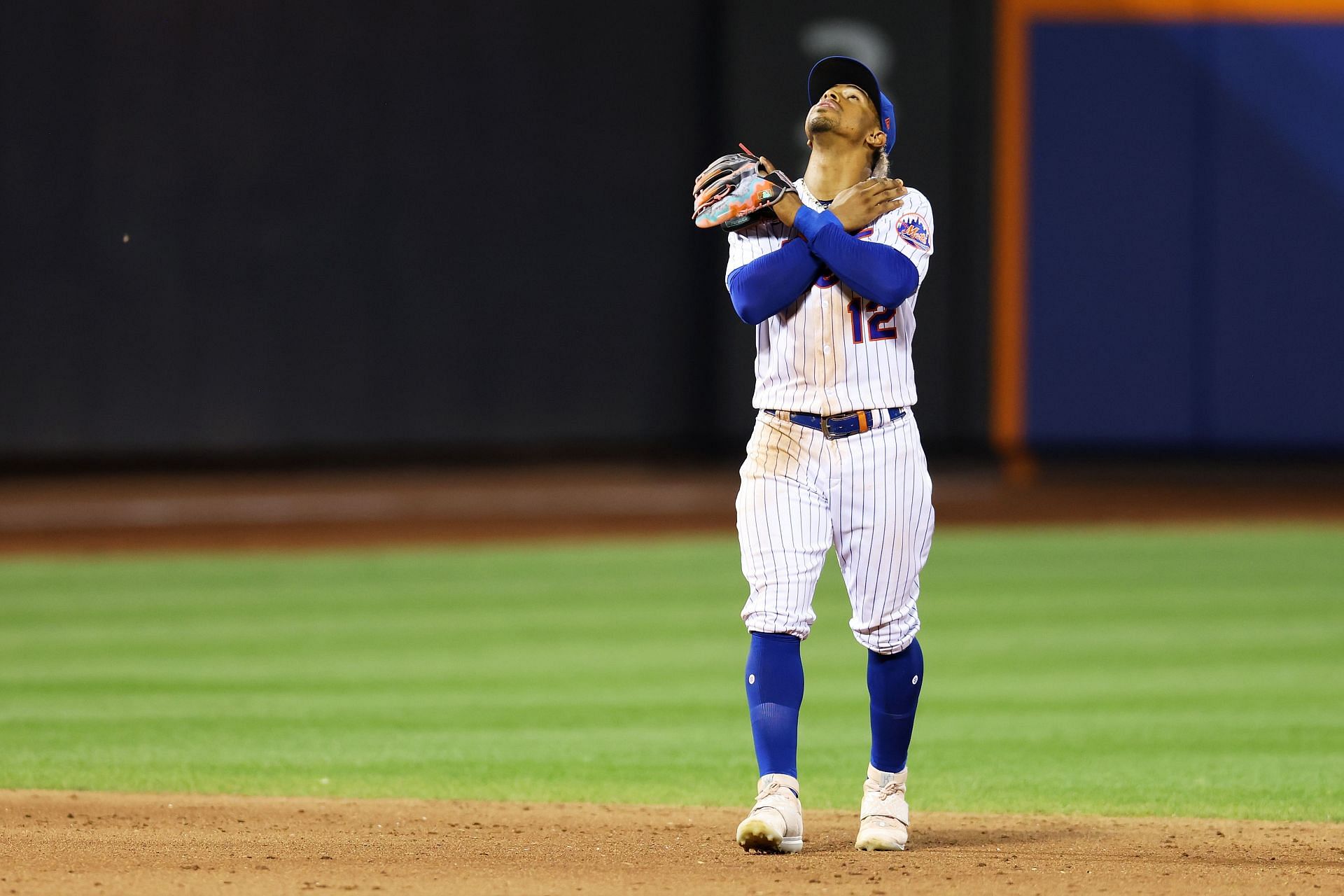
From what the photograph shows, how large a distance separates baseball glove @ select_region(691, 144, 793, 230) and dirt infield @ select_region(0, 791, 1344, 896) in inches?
53.5

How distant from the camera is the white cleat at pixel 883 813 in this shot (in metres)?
3.87

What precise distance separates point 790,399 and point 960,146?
477 inches

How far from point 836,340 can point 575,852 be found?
1264 millimetres

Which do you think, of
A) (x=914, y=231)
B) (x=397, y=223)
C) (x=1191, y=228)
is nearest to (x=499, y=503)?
(x=397, y=223)

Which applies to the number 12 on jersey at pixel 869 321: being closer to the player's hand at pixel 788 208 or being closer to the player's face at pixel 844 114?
the player's hand at pixel 788 208

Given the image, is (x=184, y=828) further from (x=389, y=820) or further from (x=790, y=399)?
(x=790, y=399)

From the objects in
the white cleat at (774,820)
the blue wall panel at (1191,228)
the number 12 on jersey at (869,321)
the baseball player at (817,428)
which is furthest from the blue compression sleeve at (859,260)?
the blue wall panel at (1191,228)

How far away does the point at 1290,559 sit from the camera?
10.4 meters

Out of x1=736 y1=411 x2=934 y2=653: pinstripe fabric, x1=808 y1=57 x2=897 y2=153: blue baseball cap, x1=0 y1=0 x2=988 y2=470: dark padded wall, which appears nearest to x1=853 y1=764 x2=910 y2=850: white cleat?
x1=736 y1=411 x2=934 y2=653: pinstripe fabric

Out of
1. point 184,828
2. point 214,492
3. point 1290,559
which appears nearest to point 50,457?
point 214,492

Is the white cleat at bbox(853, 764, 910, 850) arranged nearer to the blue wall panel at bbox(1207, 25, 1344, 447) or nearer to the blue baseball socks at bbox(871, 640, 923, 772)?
the blue baseball socks at bbox(871, 640, 923, 772)

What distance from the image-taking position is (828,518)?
3803 mm

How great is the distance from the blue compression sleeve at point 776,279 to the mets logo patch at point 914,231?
20 centimetres

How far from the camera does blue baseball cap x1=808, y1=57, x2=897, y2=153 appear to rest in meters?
3.88
